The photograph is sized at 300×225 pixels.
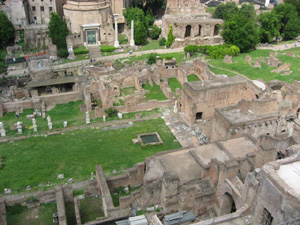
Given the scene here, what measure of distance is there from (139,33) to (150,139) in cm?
2658

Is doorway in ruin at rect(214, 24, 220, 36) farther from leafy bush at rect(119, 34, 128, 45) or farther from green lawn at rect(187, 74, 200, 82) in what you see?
green lawn at rect(187, 74, 200, 82)

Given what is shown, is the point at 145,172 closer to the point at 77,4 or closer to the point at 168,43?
the point at 168,43

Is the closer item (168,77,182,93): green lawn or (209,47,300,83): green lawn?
(209,47,300,83): green lawn

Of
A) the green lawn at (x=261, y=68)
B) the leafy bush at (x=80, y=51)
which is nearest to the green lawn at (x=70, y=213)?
the green lawn at (x=261, y=68)

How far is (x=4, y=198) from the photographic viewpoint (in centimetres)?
2095

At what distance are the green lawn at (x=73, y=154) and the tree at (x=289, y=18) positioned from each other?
3442 cm

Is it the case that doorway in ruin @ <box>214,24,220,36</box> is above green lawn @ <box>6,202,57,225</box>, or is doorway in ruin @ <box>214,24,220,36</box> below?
above

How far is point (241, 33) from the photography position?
4550 cm

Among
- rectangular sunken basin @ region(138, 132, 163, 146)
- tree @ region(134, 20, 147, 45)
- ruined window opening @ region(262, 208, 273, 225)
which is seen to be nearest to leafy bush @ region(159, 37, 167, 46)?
tree @ region(134, 20, 147, 45)

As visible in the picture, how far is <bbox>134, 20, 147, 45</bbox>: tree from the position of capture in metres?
50.2

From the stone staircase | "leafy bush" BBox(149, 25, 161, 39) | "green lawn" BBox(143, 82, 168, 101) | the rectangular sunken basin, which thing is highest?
"leafy bush" BBox(149, 25, 161, 39)

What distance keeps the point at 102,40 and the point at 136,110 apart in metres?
22.5

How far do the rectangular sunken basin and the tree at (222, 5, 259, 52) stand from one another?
79.3 ft

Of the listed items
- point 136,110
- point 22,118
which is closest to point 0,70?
point 22,118
